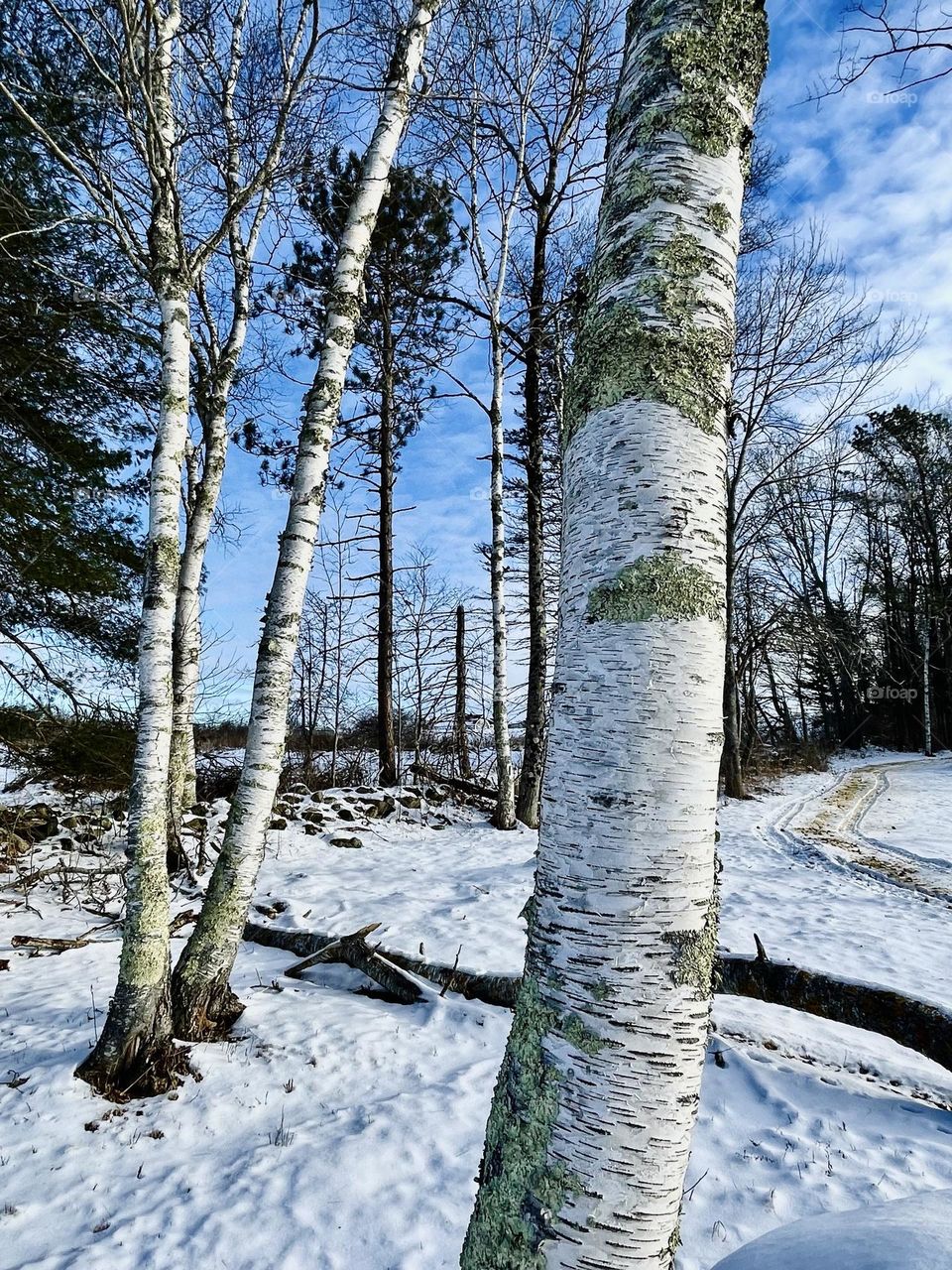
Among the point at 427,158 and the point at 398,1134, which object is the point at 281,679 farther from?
the point at 427,158

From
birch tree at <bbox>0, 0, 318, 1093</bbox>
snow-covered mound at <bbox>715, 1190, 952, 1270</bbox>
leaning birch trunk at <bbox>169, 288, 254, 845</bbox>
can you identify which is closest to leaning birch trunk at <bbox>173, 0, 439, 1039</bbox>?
birch tree at <bbox>0, 0, 318, 1093</bbox>

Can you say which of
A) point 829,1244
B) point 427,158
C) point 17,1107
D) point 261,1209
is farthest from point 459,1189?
point 427,158

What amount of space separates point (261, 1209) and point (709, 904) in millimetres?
2634

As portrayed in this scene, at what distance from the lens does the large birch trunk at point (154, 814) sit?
3.22 metres

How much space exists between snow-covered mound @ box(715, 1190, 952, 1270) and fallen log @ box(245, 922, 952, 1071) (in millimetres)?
1435

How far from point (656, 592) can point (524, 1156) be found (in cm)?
97

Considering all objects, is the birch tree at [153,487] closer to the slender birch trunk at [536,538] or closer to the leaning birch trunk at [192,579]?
the leaning birch trunk at [192,579]

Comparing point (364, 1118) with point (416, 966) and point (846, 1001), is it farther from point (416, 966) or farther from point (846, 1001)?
point (846, 1001)

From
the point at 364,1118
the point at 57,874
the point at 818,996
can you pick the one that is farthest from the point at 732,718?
the point at 57,874

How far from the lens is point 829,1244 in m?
1.42

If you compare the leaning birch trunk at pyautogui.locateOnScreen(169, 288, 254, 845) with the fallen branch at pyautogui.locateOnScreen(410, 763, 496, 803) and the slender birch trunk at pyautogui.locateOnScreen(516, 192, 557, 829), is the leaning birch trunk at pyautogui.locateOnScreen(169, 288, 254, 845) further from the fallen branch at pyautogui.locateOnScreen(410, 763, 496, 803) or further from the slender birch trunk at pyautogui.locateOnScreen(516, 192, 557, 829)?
the fallen branch at pyautogui.locateOnScreen(410, 763, 496, 803)

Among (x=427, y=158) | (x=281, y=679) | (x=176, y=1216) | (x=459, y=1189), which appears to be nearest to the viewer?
(x=176, y=1216)

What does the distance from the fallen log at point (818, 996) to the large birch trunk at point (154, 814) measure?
1934mm

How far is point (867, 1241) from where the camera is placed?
4.58 ft
